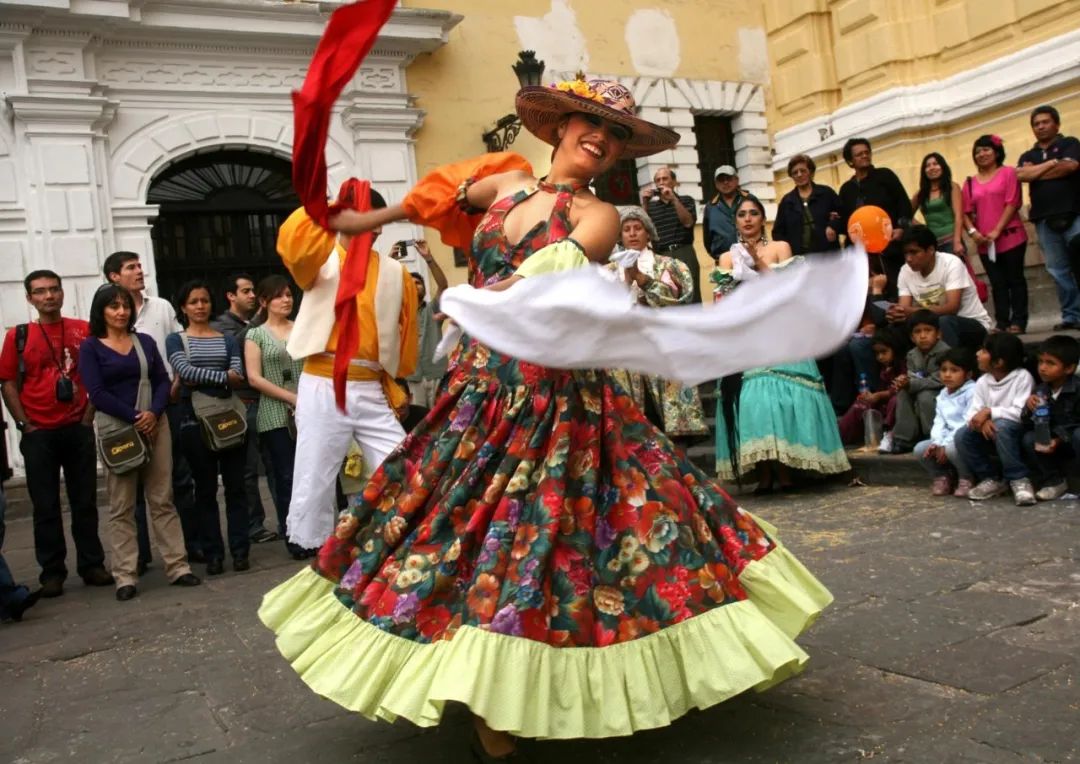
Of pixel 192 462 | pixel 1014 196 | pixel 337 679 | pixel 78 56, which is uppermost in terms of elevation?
pixel 78 56

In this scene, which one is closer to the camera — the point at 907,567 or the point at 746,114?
the point at 907,567

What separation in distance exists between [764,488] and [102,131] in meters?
7.62

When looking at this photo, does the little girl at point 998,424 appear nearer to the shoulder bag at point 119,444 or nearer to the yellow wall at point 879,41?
the shoulder bag at point 119,444

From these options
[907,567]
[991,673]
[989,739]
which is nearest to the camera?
[989,739]

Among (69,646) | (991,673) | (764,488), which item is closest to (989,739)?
(991,673)

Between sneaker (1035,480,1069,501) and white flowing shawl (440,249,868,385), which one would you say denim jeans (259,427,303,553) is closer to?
white flowing shawl (440,249,868,385)

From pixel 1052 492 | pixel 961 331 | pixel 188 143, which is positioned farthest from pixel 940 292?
pixel 188 143

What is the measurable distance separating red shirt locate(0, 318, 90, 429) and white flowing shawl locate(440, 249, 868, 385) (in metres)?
4.12

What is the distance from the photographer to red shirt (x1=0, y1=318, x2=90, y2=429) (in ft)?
19.0

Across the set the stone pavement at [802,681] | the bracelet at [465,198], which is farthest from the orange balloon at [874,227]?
the bracelet at [465,198]

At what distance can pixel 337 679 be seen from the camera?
2.63 m

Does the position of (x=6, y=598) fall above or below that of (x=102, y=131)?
below

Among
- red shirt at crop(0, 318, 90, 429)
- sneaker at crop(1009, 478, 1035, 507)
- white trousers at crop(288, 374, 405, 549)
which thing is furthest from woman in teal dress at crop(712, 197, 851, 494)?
red shirt at crop(0, 318, 90, 429)

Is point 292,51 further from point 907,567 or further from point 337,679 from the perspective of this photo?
point 337,679
